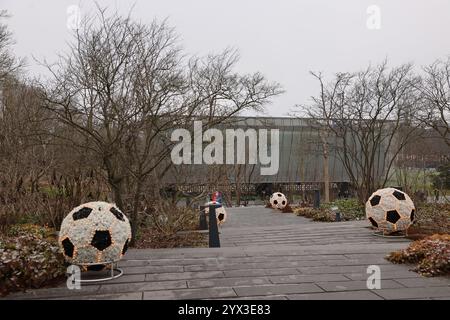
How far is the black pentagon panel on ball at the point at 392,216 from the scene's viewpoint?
9672 mm

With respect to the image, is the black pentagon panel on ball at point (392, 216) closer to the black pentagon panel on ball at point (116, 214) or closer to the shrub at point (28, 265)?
the black pentagon panel on ball at point (116, 214)

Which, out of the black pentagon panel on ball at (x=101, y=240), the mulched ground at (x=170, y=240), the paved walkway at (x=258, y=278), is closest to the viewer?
the paved walkway at (x=258, y=278)

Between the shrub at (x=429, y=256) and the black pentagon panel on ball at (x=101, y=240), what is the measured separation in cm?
466

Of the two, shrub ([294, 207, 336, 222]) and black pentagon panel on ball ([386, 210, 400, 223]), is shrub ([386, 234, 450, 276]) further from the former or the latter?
shrub ([294, 207, 336, 222])

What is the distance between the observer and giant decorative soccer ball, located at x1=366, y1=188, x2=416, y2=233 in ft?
31.7

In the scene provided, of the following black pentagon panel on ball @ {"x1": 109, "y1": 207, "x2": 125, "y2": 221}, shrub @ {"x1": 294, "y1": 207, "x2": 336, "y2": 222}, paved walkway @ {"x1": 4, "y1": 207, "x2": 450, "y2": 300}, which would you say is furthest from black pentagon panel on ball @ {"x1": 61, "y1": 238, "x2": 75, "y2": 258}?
shrub @ {"x1": 294, "y1": 207, "x2": 336, "y2": 222}

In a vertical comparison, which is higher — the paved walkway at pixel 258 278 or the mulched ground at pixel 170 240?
the paved walkway at pixel 258 278

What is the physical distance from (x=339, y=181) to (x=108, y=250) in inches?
1319

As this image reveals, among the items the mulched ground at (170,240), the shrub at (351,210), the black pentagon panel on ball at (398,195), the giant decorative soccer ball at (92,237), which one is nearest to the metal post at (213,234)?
the mulched ground at (170,240)

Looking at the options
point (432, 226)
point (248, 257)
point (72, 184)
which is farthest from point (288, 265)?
point (72, 184)

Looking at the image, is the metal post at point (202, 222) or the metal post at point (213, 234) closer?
the metal post at point (213, 234)

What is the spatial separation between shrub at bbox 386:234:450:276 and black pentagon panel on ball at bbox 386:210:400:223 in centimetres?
276

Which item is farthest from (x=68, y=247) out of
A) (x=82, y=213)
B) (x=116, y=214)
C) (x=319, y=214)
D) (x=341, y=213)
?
(x=341, y=213)
